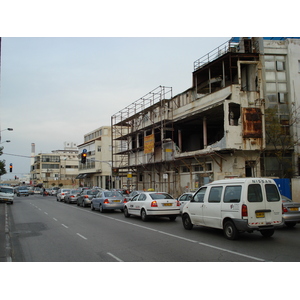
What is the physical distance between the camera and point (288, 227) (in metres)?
14.1

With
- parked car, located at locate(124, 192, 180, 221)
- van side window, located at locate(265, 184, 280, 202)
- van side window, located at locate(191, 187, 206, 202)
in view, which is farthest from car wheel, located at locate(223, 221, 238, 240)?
parked car, located at locate(124, 192, 180, 221)

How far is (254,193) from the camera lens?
10.4 metres

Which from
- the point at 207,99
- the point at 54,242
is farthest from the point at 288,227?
the point at 207,99

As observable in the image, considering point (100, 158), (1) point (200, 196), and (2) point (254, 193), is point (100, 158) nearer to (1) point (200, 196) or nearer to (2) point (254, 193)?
(1) point (200, 196)

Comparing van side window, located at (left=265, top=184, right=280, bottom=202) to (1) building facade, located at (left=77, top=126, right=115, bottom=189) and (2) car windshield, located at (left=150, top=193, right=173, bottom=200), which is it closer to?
(2) car windshield, located at (left=150, top=193, right=173, bottom=200)

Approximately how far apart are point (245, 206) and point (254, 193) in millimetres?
588

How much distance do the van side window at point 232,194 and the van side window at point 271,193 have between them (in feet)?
3.09

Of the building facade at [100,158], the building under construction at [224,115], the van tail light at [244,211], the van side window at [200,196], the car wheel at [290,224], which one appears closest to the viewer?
the van tail light at [244,211]

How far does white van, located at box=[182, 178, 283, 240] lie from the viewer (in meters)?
10.1

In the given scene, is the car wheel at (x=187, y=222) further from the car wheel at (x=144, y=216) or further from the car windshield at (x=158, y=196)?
the car wheel at (x=144, y=216)

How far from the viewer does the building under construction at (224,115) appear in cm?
2508

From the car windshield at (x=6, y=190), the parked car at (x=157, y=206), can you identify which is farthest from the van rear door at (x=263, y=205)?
the car windshield at (x=6, y=190)

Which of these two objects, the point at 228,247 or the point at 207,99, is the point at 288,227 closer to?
the point at 228,247

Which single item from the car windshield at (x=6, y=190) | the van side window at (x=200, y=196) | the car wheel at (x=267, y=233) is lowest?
the car wheel at (x=267, y=233)
